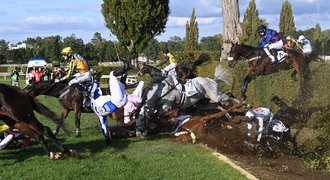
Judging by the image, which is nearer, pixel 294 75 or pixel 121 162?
pixel 121 162

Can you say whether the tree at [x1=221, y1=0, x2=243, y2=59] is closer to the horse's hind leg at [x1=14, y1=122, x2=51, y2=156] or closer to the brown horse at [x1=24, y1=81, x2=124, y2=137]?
the brown horse at [x1=24, y1=81, x2=124, y2=137]

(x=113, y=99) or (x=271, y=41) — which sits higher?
(x=271, y=41)

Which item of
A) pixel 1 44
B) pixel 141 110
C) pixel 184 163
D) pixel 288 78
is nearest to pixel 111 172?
pixel 184 163

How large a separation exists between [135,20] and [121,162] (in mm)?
32061

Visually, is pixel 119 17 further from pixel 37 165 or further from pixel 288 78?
pixel 37 165

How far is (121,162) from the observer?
916cm

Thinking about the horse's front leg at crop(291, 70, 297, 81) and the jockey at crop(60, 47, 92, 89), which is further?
the horse's front leg at crop(291, 70, 297, 81)

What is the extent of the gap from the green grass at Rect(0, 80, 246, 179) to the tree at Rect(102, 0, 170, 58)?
29.5m

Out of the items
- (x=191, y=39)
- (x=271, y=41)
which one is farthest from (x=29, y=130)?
(x=191, y=39)

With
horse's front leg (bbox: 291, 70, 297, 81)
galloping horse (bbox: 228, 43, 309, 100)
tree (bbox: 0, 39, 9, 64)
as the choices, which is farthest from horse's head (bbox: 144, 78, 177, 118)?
tree (bbox: 0, 39, 9, 64)

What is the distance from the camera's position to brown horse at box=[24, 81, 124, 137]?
12.8 meters

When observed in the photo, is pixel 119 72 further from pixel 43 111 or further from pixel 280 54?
pixel 280 54

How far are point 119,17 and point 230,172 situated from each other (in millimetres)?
34131

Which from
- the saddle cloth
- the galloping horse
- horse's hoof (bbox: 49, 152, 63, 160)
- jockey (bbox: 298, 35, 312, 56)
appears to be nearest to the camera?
horse's hoof (bbox: 49, 152, 63, 160)
